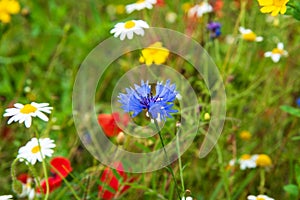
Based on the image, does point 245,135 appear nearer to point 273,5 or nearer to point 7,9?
point 273,5

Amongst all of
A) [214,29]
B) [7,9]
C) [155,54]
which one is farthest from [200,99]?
[7,9]

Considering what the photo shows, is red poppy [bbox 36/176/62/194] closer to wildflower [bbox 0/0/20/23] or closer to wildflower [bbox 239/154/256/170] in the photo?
wildflower [bbox 239/154/256/170]

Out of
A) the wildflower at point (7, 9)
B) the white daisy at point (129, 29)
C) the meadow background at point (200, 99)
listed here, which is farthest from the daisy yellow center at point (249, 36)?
the wildflower at point (7, 9)

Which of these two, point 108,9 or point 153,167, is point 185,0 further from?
point 153,167

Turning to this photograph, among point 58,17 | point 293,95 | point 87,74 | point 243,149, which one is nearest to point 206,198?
point 243,149

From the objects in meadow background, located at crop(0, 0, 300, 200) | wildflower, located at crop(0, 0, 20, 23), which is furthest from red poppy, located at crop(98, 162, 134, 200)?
wildflower, located at crop(0, 0, 20, 23)
